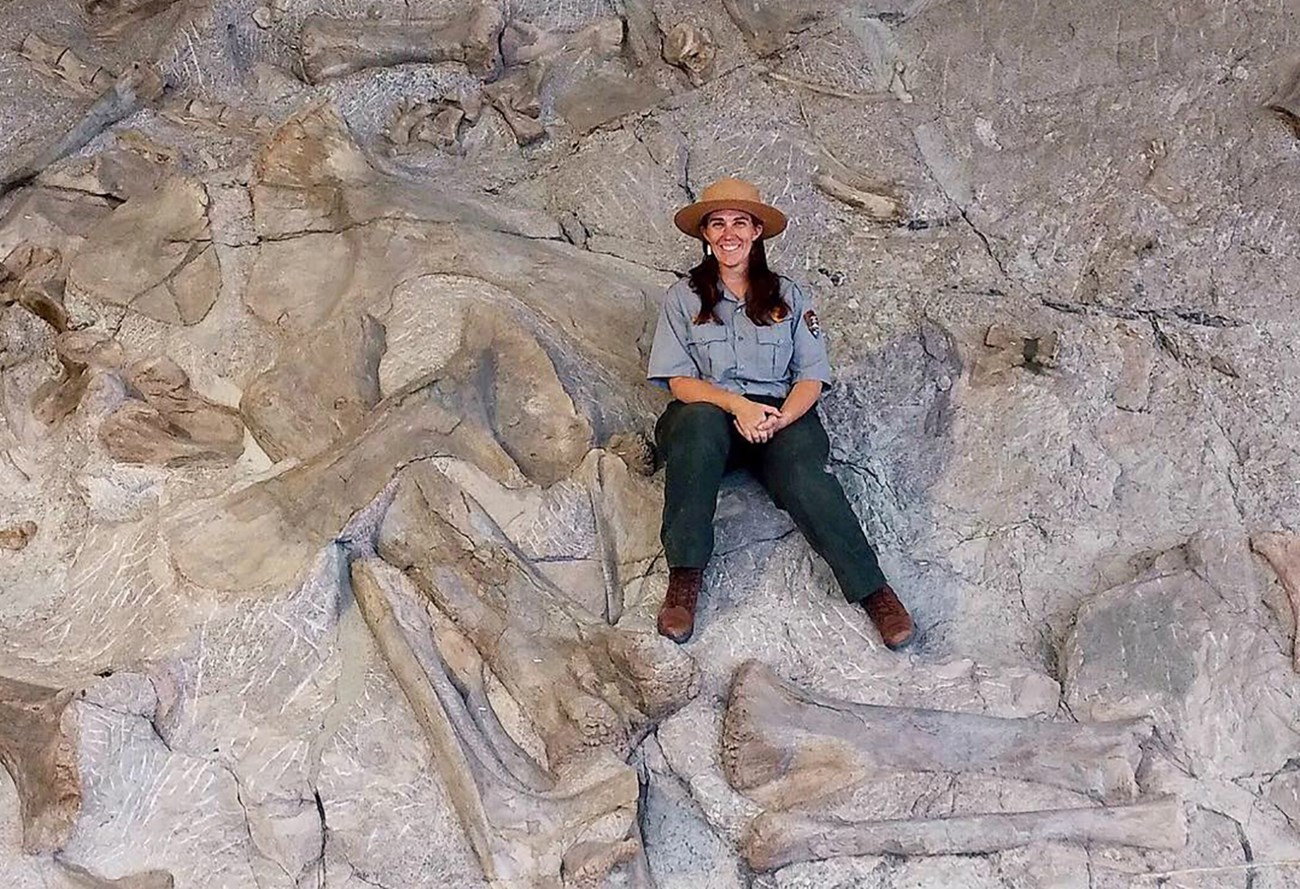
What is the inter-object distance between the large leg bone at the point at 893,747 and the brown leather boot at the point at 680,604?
23 centimetres

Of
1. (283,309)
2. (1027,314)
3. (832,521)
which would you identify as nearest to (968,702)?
(832,521)

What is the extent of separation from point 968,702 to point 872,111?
2512 millimetres

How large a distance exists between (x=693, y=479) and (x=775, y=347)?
50 centimetres

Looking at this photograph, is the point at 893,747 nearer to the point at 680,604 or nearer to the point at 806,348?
the point at 680,604

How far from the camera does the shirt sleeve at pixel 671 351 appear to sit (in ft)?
12.8

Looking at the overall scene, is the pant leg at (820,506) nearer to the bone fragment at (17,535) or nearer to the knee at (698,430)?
the knee at (698,430)

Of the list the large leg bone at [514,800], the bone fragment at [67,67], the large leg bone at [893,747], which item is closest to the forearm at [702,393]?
the large leg bone at [893,747]

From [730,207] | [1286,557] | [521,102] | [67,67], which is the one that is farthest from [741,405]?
[67,67]

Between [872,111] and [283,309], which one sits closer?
[283,309]

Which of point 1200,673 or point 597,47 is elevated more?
point 597,47

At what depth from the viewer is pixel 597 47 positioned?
5.57m

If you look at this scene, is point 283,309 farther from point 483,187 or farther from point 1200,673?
point 1200,673

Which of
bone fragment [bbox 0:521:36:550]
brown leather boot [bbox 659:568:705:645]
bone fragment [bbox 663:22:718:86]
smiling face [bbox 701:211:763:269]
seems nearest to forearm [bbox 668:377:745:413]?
smiling face [bbox 701:211:763:269]

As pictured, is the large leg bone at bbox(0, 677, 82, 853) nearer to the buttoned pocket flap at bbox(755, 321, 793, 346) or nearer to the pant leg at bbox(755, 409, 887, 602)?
the pant leg at bbox(755, 409, 887, 602)
